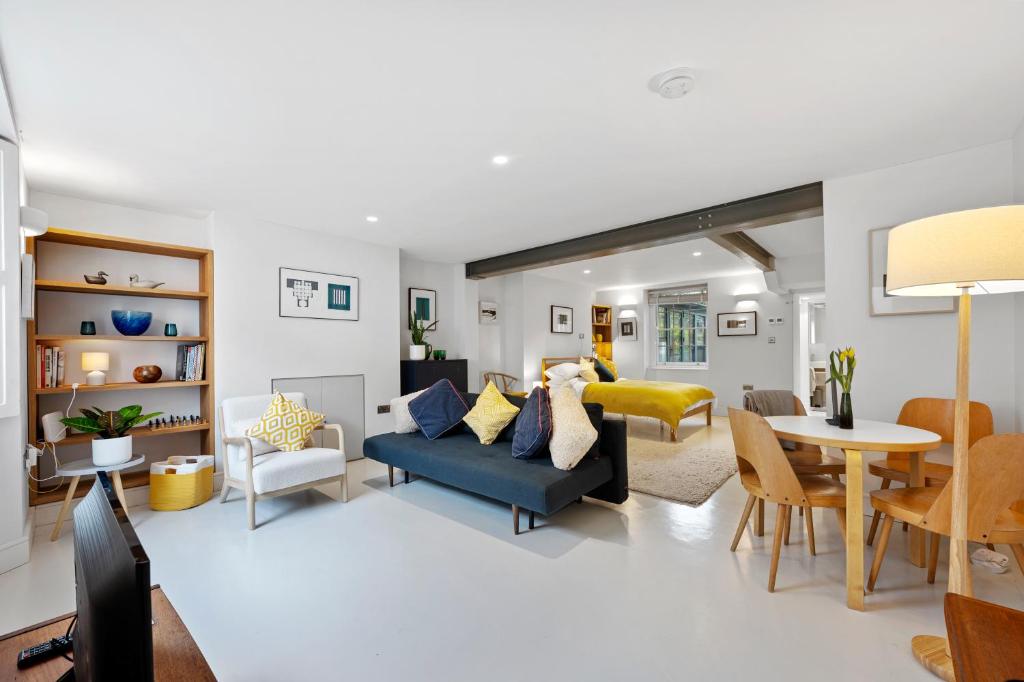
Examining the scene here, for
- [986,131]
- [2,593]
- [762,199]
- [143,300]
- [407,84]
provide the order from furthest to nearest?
[143,300] → [762,199] → [986,131] → [2,593] → [407,84]

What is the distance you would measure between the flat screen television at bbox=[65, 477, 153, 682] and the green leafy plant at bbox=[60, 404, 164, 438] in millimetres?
2998

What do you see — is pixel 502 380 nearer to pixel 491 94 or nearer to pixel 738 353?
pixel 738 353

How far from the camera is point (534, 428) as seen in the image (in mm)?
3217

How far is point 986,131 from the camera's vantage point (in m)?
2.59

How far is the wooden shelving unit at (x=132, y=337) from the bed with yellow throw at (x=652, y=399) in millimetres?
4356

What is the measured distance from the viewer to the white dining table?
2055 mm

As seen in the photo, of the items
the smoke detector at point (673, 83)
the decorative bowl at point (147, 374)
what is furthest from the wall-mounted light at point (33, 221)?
the smoke detector at point (673, 83)

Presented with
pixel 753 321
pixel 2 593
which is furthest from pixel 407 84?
pixel 753 321

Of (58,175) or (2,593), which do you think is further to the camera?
(58,175)

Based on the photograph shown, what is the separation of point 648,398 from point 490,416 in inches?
114

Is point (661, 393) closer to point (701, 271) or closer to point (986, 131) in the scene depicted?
point (701, 271)

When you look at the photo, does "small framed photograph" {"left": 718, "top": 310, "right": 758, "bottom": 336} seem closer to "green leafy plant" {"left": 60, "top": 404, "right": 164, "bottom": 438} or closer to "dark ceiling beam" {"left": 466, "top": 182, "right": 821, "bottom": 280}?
"dark ceiling beam" {"left": 466, "top": 182, "right": 821, "bottom": 280}

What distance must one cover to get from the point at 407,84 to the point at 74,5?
1180 mm

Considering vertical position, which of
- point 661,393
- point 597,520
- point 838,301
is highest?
point 838,301
